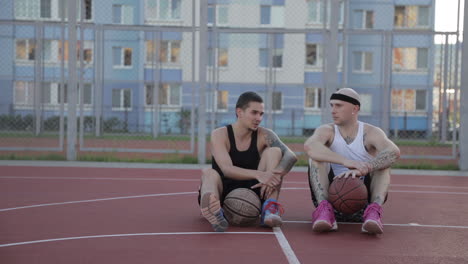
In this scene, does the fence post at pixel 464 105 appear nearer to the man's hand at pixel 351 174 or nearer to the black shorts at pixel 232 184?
the man's hand at pixel 351 174

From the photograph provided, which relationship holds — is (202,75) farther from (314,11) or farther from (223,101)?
(314,11)

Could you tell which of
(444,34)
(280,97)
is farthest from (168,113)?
(444,34)

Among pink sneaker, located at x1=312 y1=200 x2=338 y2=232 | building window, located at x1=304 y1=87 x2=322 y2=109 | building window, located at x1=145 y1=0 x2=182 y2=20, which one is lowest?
pink sneaker, located at x1=312 y1=200 x2=338 y2=232

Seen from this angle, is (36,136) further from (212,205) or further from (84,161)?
(212,205)

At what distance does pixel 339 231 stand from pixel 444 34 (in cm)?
981

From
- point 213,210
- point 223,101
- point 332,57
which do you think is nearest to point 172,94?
point 223,101

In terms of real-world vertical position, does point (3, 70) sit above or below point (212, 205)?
above

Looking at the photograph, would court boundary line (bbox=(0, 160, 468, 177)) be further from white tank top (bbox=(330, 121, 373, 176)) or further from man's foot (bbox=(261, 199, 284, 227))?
man's foot (bbox=(261, 199, 284, 227))

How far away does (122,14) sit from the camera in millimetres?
22156

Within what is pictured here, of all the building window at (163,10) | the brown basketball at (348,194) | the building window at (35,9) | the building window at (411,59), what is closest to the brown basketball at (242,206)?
the brown basketball at (348,194)

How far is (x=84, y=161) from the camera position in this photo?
512 inches

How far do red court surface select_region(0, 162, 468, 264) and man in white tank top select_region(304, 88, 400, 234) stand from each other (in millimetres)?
188

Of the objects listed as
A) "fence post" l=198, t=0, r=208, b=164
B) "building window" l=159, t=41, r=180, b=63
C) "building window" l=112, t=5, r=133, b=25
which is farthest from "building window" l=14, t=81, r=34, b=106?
"fence post" l=198, t=0, r=208, b=164

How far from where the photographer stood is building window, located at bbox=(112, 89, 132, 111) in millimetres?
21250
